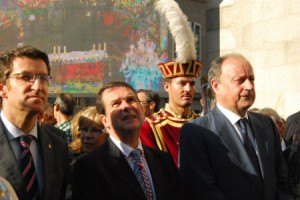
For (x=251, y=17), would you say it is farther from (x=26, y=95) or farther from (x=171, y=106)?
(x=26, y=95)

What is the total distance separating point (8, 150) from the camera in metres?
2.47

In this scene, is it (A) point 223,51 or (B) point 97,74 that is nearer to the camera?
(A) point 223,51

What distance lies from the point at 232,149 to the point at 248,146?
13 cm

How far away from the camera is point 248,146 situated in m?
3.12

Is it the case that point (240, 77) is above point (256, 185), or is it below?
above

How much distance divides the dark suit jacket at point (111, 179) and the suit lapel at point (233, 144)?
46cm

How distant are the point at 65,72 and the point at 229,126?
469 inches

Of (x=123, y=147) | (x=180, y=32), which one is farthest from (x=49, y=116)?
(x=123, y=147)

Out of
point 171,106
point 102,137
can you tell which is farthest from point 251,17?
point 102,137

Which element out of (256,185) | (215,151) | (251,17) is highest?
(251,17)

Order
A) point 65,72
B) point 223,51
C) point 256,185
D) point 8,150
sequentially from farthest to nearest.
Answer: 1. point 65,72
2. point 223,51
3. point 256,185
4. point 8,150

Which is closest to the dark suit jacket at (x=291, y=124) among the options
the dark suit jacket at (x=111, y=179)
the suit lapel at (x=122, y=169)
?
the dark suit jacket at (x=111, y=179)

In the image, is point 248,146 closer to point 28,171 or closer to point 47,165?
point 47,165

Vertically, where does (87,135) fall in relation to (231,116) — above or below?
below
